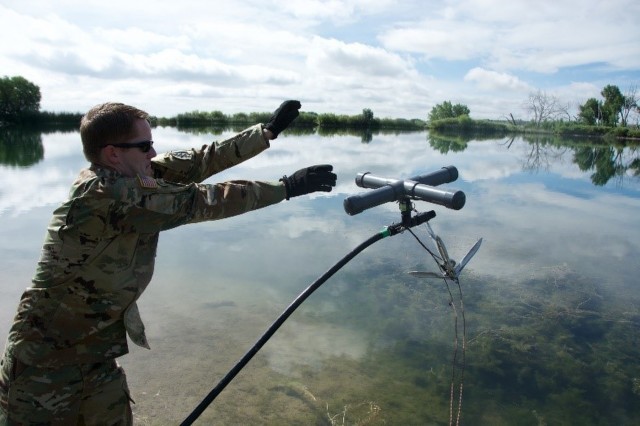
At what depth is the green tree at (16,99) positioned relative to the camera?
4519 centimetres

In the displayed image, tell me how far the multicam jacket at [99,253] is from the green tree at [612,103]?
72608mm

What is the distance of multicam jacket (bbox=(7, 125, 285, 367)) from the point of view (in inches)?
63.9

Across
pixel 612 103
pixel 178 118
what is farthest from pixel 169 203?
pixel 612 103

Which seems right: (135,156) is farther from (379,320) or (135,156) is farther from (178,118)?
(178,118)

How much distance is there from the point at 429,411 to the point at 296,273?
9.66ft

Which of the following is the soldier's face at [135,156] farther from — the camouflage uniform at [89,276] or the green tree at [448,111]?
the green tree at [448,111]

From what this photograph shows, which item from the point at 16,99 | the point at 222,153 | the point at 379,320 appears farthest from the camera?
the point at 16,99

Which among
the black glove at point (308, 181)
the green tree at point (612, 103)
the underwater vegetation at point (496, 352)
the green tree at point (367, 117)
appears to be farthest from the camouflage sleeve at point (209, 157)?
the green tree at point (612, 103)

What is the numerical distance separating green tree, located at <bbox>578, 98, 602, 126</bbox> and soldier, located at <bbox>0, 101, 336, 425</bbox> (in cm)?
7402

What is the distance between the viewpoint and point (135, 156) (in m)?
1.77

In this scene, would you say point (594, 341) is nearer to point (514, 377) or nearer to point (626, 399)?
point (626, 399)

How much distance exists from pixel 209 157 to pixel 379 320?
347cm

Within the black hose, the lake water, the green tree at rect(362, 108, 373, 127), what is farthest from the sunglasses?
the green tree at rect(362, 108, 373, 127)

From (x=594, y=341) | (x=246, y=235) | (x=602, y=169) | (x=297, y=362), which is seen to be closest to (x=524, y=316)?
(x=594, y=341)
